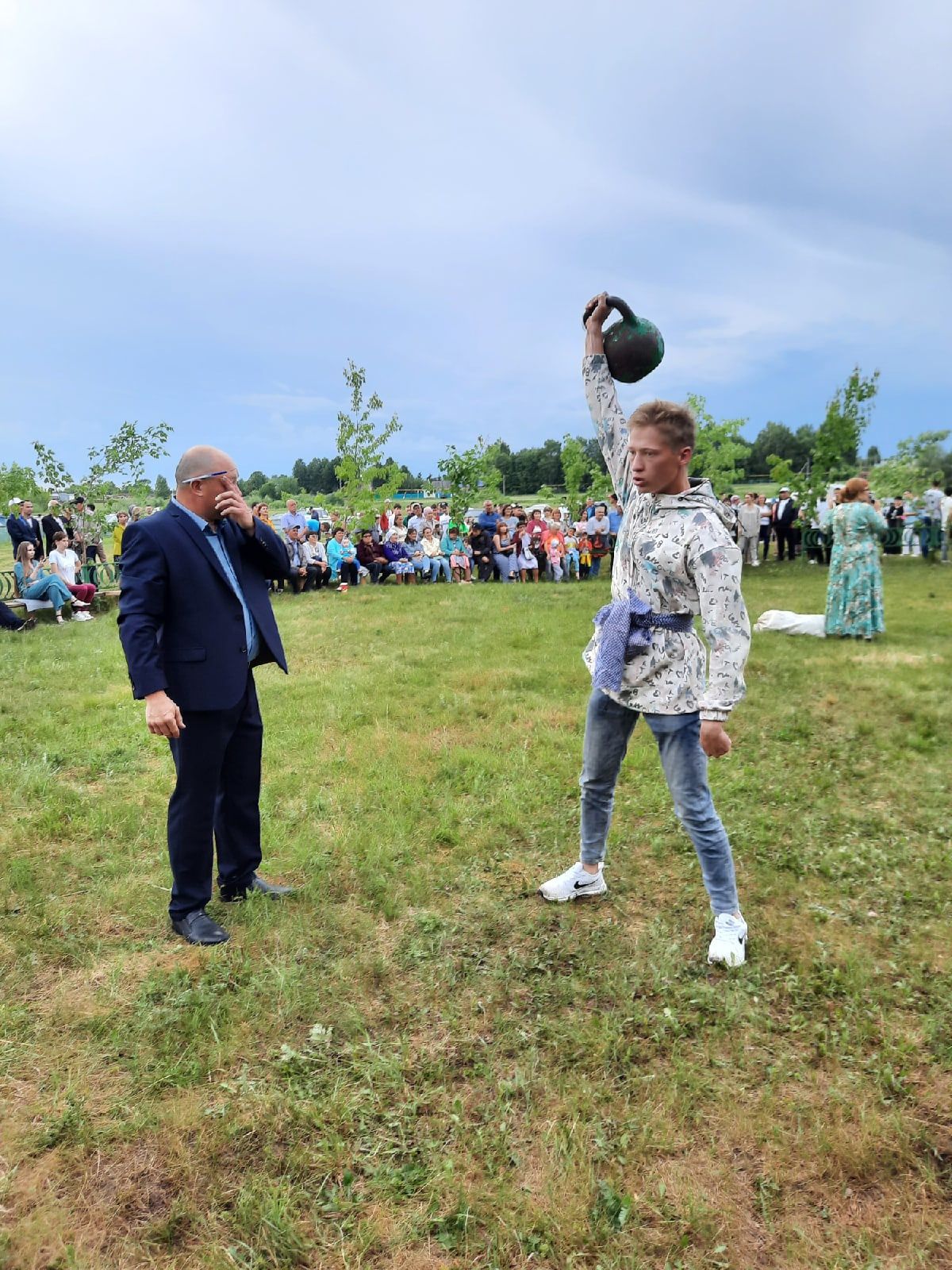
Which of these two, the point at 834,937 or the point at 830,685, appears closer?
the point at 834,937

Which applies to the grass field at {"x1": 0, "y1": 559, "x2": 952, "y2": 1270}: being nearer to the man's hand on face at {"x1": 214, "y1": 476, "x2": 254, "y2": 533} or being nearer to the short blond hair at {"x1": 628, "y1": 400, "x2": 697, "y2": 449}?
the man's hand on face at {"x1": 214, "y1": 476, "x2": 254, "y2": 533}

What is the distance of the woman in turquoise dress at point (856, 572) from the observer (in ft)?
31.9

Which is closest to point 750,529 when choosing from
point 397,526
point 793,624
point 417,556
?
point 417,556

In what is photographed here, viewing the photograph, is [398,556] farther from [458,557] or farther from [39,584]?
[39,584]

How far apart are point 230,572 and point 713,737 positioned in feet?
7.10

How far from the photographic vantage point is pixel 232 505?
3225 millimetres

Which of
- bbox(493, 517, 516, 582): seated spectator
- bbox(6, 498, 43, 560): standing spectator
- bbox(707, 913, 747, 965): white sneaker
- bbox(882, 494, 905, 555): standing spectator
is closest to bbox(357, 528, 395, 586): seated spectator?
bbox(493, 517, 516, 582): seated spectator

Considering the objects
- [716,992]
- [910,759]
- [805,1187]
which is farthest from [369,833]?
[910,759]

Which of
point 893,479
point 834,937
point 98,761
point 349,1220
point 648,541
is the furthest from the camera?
point 893,479

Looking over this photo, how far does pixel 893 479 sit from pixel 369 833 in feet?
119

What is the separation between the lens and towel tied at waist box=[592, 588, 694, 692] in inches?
122

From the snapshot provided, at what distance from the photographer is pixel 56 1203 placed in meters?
2.19

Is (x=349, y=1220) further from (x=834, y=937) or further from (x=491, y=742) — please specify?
(x=491, y=742)

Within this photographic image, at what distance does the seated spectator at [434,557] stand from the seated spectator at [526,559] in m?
1.63
